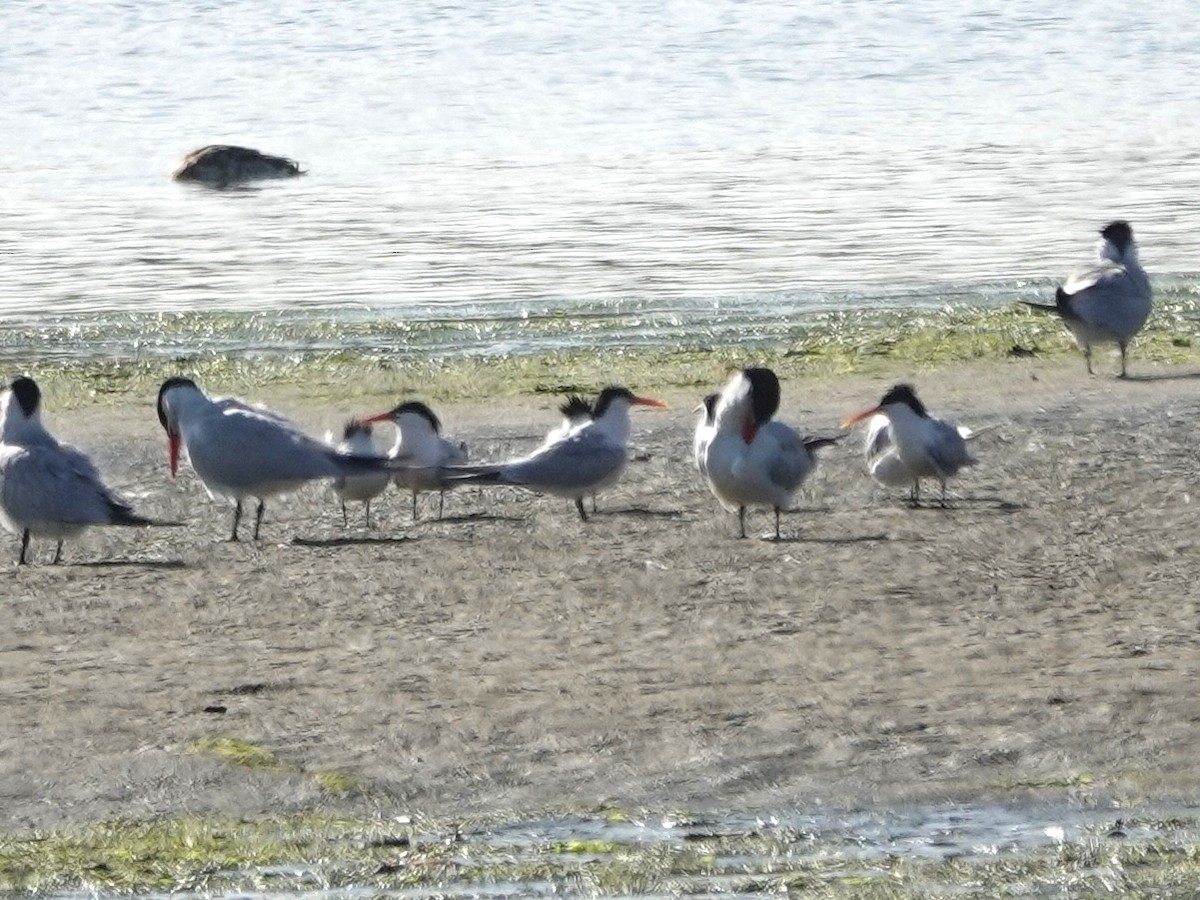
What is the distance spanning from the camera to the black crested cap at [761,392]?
960cm

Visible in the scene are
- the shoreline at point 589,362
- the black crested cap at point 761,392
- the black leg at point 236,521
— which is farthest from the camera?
the shoreline at point 589,362

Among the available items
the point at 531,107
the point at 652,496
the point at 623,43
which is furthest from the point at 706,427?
the point at 623,43

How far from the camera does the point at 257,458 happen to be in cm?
958

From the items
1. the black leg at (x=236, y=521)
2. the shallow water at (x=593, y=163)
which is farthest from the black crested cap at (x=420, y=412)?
the shallow water at (x=593, y=163)

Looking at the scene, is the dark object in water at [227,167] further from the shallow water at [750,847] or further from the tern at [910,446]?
the shallow water at [750,847]

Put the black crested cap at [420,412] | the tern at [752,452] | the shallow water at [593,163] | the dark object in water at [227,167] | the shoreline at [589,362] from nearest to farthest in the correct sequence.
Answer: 1. the tern at [752,452]
2. the black crested cap at [420,412]
3. the shoreline at [589,362]
4. the shallow water at [593,163]
5. the dark object in water at [227,167]

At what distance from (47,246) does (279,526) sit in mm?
11353

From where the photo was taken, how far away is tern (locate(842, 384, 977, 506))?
9.71 meters

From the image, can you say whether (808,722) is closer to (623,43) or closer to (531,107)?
(531,107)

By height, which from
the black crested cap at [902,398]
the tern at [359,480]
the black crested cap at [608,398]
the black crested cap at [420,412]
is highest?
the black crested cap at [902,398]

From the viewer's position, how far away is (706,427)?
9883 millimetres

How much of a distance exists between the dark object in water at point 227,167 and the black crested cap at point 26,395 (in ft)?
55.0

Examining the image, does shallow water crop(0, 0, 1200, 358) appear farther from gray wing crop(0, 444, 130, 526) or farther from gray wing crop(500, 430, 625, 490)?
gray wing crop(0, 444, 130, 526)

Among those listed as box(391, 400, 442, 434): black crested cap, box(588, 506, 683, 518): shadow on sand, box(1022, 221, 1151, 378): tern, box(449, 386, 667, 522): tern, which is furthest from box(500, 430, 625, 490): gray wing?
box(1022, 221, 1151, 378): tern
